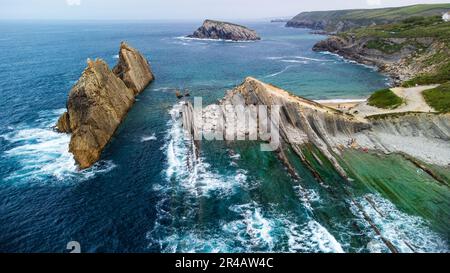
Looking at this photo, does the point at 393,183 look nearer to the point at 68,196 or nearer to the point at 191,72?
the point at 68,196

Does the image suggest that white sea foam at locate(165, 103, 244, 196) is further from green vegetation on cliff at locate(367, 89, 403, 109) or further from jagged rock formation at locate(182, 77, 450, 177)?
green vegetation on cliff at locate(367, 89, 403, 109)

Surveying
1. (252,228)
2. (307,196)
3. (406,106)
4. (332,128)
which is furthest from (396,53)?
(252,228)

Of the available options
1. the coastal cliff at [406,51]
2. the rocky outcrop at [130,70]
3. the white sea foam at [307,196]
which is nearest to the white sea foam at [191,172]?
the white sea foam at [307,196]

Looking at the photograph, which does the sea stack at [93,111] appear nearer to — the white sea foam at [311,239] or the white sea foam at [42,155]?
the white sea foam at [42,155]

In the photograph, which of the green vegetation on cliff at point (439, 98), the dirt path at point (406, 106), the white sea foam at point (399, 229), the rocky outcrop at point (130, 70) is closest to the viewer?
the white sea foam at point (399, 229)

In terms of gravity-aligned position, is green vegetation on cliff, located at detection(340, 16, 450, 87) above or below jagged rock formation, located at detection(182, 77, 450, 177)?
above

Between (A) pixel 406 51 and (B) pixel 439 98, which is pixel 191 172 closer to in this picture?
(B) pixel 439 98

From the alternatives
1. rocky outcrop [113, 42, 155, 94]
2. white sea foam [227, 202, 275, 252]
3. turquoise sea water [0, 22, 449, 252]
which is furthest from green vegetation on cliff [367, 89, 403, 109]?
rocky outcrop [113, 42, 155, 94]
